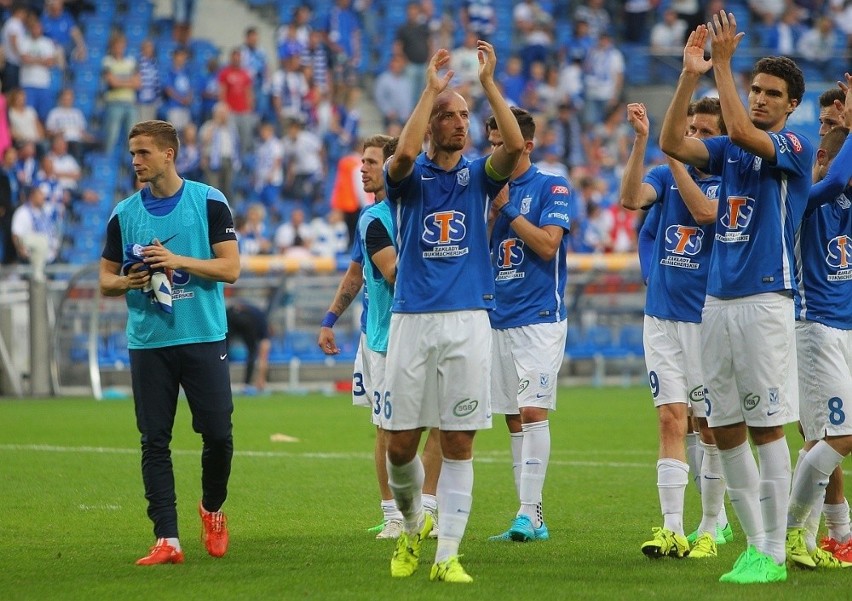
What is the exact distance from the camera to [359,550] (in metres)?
8.13

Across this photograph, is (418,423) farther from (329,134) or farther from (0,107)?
(329,134)

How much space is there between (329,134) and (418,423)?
62.3 feet

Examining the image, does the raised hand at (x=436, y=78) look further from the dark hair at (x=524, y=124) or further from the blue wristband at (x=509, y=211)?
the dark hair at (x=524, y=124)

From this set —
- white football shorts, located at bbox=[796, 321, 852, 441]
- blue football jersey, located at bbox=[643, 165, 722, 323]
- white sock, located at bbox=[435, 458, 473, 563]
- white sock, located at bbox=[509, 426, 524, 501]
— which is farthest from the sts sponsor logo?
white sock, located at bbox=[509, 426, 524, 501]

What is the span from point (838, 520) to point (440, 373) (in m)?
2.49

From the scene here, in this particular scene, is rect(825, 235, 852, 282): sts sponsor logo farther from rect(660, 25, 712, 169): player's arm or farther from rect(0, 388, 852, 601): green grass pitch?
rect(0, 388, 852, 601): green grass pitch

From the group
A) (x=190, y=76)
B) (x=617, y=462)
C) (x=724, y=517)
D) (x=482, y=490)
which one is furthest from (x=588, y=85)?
(x=724, y=517)

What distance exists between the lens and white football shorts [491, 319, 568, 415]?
8.82 meters

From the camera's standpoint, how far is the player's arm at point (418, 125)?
6.79 m

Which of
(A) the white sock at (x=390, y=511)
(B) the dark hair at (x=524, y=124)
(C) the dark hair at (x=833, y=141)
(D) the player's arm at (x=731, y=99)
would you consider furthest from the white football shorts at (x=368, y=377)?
(C) the dark hair at (x=833, y=141)

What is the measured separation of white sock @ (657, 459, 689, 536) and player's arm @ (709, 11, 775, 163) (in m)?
2.09

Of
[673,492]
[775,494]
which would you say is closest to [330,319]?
[673,492]

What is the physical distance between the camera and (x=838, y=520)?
7781 mm

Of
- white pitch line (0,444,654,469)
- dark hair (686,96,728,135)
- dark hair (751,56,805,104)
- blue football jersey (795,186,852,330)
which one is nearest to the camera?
dark hair (751,56,805,104)
